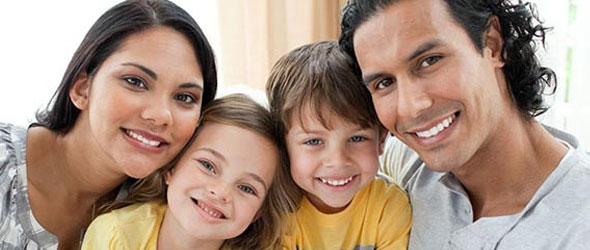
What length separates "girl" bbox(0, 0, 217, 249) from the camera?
1.53 meters

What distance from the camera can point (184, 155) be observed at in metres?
1.66

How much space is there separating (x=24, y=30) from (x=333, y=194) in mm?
1506

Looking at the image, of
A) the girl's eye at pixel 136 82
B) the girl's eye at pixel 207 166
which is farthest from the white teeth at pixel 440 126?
the girl's eye at pixel 136 82

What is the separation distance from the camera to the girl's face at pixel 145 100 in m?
1.52

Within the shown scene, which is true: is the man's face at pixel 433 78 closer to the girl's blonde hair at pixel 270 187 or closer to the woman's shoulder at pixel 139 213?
the girl's blonde hair at pixel 270 187

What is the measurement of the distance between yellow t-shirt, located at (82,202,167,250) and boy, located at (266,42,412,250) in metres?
0.32

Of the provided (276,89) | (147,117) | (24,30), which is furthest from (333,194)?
(24,30)

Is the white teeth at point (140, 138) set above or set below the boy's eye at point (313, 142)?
above

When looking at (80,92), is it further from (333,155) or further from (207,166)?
(333,155)

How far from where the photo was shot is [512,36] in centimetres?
154

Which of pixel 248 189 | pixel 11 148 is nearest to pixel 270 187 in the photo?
pixel 248 189

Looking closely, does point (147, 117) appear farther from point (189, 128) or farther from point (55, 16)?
point (55, 16)

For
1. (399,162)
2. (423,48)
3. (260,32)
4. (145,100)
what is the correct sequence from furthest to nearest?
(260,32)
(399,162)
(145,100)
(423,48)

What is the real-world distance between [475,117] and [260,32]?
146 cm
